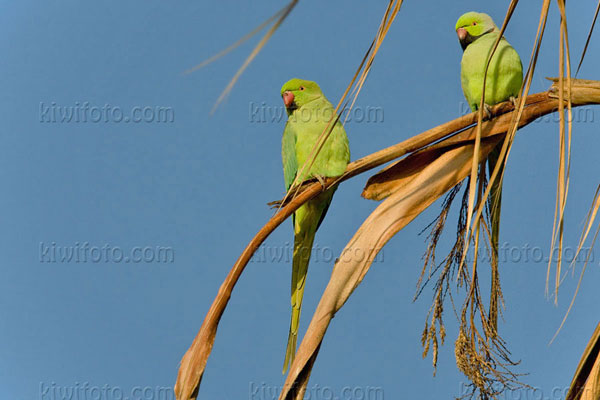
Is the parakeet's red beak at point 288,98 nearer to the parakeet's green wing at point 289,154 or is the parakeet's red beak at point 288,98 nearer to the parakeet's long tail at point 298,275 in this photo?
the parakeet's green wing at point 289,154

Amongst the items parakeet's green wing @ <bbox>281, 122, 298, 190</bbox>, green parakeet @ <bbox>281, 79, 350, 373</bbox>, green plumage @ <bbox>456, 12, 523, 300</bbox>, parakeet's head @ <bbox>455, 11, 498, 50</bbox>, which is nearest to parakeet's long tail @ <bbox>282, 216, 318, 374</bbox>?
green parakeet @ <bbox>281, 79, 350, 373</bbox>

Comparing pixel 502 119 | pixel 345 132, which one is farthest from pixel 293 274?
pixel 502 119

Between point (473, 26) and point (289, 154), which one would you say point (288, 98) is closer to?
point (289, 154)

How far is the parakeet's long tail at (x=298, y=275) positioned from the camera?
347cm

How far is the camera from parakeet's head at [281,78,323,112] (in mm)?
4590

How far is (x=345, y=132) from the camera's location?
419 cm

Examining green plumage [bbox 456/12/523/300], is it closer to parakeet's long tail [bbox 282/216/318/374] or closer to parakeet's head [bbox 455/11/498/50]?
parakeet's head [bbox 455/11/498/50]

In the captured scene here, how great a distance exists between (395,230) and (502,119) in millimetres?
727

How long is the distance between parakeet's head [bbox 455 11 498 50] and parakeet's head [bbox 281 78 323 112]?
1106 millimetres

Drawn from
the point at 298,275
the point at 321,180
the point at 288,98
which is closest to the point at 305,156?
the point at 288,98

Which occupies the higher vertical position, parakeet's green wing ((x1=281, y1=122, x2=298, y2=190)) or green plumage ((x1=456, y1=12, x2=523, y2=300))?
green plumage ((x1=456, y1=12, x2=523, y2=300))

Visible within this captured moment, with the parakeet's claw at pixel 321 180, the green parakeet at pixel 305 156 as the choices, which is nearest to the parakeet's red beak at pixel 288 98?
the green parakeet at pixel 305 156

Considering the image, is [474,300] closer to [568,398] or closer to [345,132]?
[568,398]

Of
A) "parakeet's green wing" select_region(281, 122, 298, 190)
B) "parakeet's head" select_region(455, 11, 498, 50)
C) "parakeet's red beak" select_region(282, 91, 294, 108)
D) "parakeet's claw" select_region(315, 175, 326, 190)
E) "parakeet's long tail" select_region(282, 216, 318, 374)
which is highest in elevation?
"parakeet's head" select_region(455, 11, 498, 50)
